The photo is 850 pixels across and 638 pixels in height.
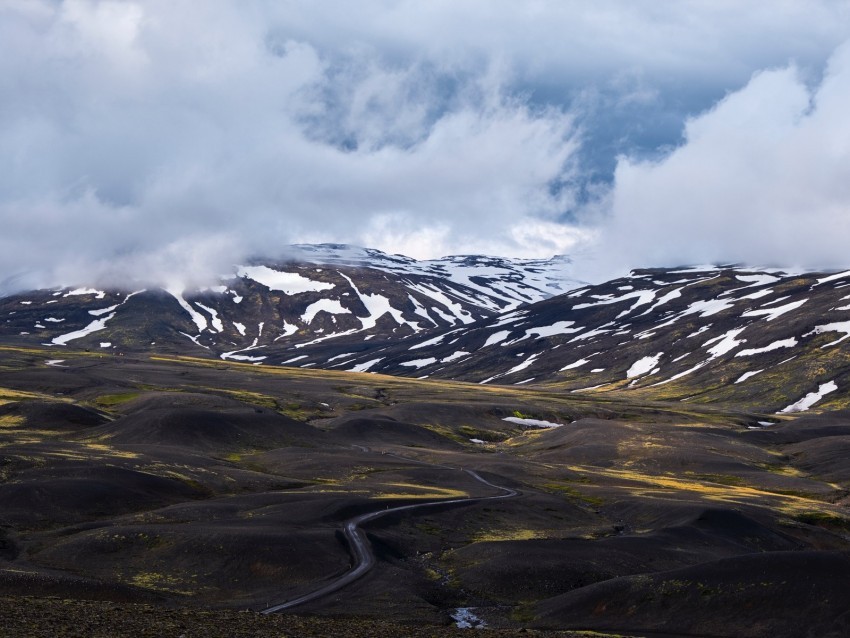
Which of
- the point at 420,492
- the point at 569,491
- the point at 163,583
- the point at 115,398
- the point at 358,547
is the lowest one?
the point at 569,491

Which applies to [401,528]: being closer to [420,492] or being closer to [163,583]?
[420,492]

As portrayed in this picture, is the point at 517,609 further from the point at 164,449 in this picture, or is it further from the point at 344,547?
the point at 164,449

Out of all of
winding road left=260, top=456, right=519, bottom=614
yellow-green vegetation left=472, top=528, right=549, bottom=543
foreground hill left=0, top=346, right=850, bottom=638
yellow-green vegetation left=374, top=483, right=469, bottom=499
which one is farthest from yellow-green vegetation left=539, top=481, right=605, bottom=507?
yellow-green vegetation left=472, top=528, right=549, bottom=543

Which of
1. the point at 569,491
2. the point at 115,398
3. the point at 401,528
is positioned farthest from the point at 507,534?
the point at 115,398

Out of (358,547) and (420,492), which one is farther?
(420,492)

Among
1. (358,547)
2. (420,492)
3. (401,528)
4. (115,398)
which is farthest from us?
(115,398)

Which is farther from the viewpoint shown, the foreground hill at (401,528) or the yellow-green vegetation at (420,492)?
the yellow-green vegetation at (420,492)

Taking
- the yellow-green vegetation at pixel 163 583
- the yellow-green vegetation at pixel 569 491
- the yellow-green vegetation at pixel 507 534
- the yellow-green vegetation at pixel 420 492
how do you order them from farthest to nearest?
the yellow-green vegetation at pixel 569 491, the yellow-green vegetation at pixel 420 492, the yellow-green vegetation at pixel 507 534, the yellow-green vegetation at pixel 163 583

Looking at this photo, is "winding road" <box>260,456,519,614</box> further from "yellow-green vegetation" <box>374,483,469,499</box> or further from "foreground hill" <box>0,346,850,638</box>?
"yellow-green vegetation" <box>374,483,469,499</box>

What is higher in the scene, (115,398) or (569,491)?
(115,398)

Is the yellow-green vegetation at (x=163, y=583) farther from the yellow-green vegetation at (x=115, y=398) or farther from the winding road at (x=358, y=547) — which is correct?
the yellow-green vegetation at (x=115, y=398)

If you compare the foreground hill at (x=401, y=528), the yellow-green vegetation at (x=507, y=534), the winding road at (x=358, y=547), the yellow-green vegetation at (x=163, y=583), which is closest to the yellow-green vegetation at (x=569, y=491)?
the foreground hill at (x=401, y=528)
